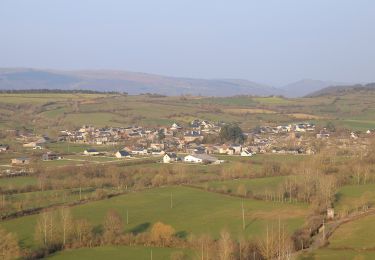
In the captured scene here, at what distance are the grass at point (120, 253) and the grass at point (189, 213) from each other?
6.38ft

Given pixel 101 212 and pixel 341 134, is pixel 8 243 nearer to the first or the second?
pixel 101 212

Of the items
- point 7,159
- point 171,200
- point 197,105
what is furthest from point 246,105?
point 171,200

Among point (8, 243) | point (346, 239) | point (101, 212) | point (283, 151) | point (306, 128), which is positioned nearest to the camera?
point (8, 243)

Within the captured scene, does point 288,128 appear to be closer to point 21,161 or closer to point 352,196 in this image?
point 21,161

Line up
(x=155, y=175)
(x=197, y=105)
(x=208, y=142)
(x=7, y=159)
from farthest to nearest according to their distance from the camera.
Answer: (x=197, y=105) → (x=208, y=142) → (x=7, y=159) → (x=155, y=175)

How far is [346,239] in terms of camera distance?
25562mm

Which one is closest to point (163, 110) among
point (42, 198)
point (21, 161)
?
point (21, 161)

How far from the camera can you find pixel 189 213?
31.5 meters

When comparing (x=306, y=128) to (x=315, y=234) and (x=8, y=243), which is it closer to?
(x=315, y=234)

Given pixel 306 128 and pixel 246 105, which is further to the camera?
pixel 246 105

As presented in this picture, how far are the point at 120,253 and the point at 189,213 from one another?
324 inches

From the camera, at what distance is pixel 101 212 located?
3098cm

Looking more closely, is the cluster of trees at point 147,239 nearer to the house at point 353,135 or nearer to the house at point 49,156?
the house at point 49,156

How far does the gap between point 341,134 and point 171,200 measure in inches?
1564
